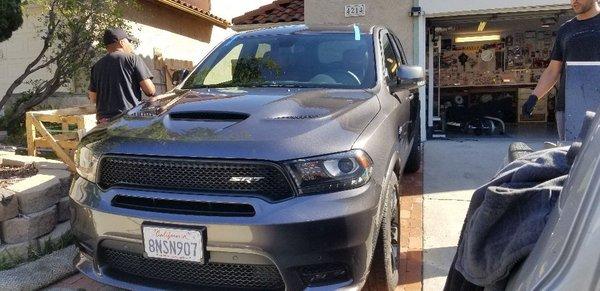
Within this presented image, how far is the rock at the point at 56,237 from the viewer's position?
3.55m

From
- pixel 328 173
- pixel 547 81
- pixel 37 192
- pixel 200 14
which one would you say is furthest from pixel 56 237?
pixel 200 14

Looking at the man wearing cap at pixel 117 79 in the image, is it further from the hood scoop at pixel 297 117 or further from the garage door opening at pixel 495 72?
the garage door opening at pixel 495 72

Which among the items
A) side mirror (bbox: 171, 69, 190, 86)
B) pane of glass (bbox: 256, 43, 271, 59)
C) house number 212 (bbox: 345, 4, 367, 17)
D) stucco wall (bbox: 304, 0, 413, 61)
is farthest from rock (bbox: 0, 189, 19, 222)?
house number 212 (bbox: 345, 4, 367, 17)

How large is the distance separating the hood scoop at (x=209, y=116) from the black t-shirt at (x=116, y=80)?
2.11 metres

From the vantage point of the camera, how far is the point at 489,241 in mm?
1334

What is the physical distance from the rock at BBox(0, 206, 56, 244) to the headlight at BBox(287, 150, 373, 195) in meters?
2.41

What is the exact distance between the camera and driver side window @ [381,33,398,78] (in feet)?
11.9

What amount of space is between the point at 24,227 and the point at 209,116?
1.92m

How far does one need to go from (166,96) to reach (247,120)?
1.15 meters

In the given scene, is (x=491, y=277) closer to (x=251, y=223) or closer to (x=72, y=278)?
(x=251, y=223)

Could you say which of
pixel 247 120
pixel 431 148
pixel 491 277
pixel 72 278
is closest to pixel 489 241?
pixel 491 277

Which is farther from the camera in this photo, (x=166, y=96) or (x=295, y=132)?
(x=166, y=96)

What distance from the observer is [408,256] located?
11.6ft

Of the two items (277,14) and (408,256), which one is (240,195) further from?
(277,14)
